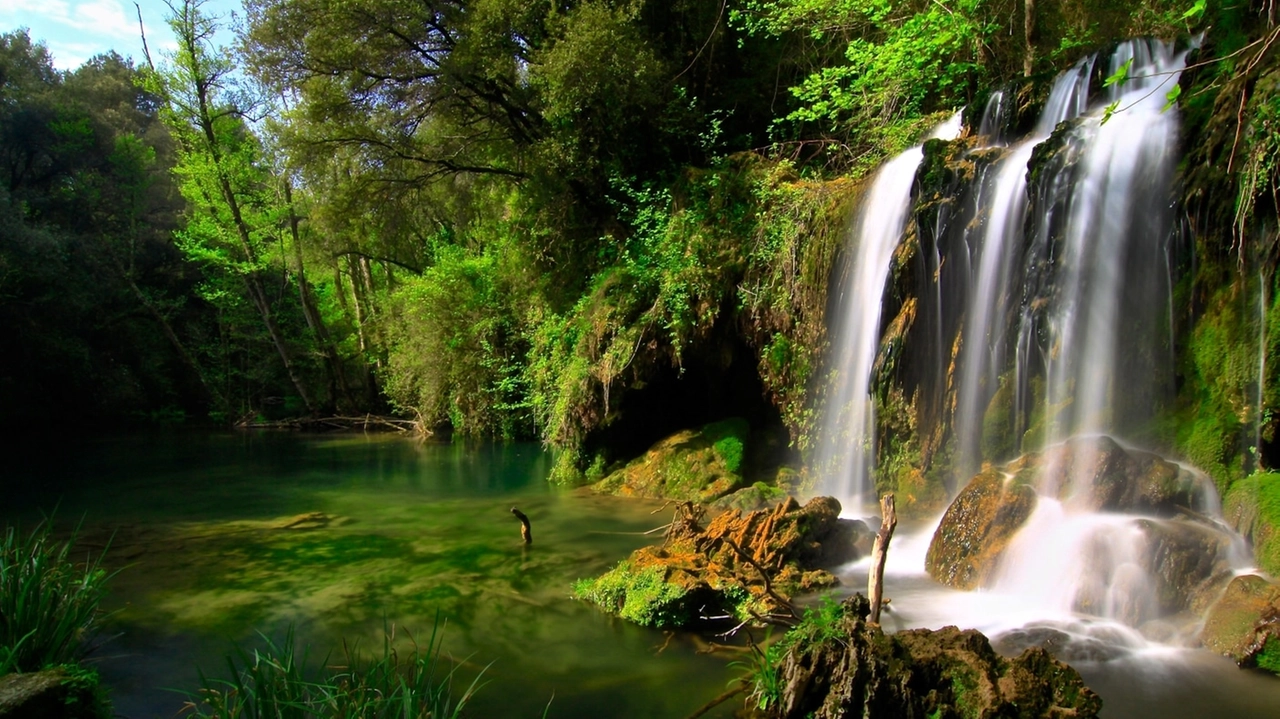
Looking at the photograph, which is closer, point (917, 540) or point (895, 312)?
point (917, 540)

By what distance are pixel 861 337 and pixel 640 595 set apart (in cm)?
485

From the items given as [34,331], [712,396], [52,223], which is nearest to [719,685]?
[712,396]

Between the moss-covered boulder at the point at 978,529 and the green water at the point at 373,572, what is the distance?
248 cm

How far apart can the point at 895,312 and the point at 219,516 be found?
9296 millimetres

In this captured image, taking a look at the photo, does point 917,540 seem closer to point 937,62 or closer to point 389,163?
point 937,62

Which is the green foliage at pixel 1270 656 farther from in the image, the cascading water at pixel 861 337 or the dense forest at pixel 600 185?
the cascading water at pixel 861 337

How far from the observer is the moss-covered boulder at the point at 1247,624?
467 centimetres

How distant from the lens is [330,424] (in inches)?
991

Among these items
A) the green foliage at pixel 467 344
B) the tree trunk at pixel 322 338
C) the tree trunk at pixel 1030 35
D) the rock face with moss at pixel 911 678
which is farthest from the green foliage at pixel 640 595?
the tree trunk at pixel 322 338

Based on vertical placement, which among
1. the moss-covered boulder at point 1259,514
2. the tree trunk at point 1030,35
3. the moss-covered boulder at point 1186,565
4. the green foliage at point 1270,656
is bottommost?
the green foliage at point 1270,656

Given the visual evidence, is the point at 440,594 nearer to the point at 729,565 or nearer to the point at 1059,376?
the point at 729,565

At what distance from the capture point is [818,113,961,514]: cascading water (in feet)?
30.7

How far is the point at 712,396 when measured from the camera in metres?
12.7

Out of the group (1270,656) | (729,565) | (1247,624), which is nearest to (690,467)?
(729,565)
